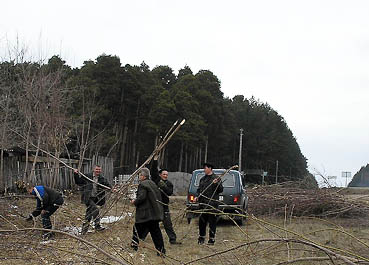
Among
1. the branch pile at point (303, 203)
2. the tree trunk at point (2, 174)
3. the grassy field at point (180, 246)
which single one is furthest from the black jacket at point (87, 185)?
the tree trunk at point (2, 174)

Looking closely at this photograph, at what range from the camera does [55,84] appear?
16391 millimetres

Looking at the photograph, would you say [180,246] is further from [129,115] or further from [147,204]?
[129,115]

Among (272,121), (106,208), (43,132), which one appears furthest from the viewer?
(272,121)

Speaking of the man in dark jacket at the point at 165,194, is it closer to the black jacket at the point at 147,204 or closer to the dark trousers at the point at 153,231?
the black jacket at the point at 147,204

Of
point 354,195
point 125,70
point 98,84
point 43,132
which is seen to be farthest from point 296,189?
point 125,70

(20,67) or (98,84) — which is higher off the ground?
(98,84)

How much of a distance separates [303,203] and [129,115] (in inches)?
1105

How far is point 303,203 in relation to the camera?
1070 centimetres

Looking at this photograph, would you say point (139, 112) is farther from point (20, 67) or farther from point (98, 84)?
point (20, 67)

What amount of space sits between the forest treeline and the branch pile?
24.5ft

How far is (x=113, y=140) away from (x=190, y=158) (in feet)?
54.6

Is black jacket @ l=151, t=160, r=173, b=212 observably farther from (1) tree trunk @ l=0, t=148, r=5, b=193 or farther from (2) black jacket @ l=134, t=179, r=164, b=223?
(1) tree trunk @ l=0, t=148, r=5, b=193

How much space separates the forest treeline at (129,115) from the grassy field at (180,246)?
696 centimetres

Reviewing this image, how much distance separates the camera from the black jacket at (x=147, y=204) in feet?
22.7
